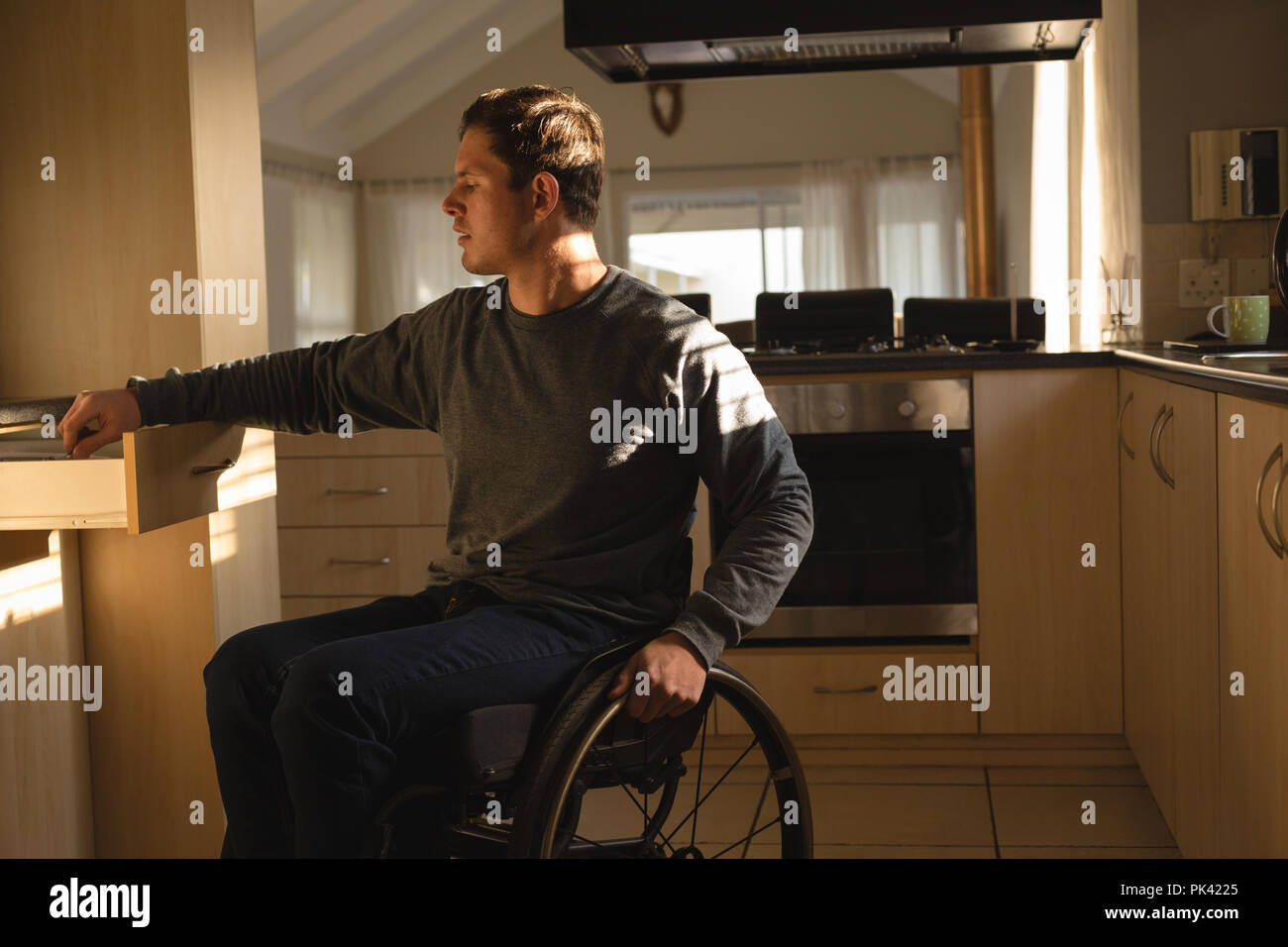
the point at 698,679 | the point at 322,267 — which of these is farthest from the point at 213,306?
the point at 322,267

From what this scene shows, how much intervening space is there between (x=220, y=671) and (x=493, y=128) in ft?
2.28

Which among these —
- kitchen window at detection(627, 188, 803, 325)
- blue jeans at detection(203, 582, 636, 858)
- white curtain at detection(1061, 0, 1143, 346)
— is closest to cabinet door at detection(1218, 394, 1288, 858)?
blue jeans at detection(203, 582, 636, 858)

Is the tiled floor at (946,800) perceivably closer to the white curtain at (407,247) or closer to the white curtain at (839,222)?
the white curtain at (839,222)

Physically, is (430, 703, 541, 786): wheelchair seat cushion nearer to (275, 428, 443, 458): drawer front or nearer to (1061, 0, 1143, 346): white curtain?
(275, 428, 443, 458): drawer front

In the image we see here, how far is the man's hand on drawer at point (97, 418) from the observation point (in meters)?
1.56

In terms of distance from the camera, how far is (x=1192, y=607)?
1.94m

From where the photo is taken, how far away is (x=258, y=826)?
1363mm

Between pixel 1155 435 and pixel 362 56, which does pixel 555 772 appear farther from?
pixel 362 56

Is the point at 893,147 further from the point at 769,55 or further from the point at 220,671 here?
the point at 220,671

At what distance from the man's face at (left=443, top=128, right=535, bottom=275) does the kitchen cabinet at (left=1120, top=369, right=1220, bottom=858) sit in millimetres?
1002

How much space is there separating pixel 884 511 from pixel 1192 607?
2.97 ft

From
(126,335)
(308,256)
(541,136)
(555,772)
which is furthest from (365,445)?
(308,256)

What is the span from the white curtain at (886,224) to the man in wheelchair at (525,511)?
338 inches

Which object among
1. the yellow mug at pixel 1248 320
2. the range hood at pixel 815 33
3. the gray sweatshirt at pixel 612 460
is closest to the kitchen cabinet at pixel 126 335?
the gray sweatshirt at pixel 612 460
